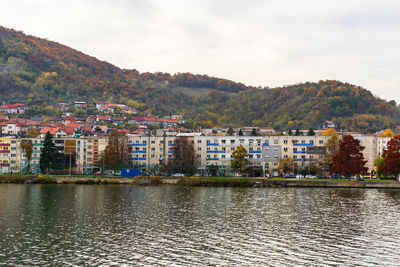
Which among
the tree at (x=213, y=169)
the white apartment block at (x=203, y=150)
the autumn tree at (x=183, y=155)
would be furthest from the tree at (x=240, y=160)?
the autumn tree at (x=183, y=155)

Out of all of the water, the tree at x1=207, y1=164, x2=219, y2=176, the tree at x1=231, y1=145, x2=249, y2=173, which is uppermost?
the tree at x1=231, y1=145, x2=249, y2=173

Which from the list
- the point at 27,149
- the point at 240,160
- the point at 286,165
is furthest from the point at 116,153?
the point at 286,165

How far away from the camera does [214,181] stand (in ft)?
315

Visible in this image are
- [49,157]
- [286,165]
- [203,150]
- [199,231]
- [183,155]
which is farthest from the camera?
[203,150]

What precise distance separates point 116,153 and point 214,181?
30036 mm

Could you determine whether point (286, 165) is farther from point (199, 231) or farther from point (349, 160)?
point (199, 231)

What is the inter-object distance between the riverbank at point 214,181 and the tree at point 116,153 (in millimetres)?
10056

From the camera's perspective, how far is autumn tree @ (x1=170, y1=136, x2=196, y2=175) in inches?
4478

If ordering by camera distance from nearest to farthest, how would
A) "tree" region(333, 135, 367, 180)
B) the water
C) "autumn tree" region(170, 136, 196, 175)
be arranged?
the water
"tree" region(333, 135, 367, 180)
"autumn tree" region(170, 136, 196, 175)

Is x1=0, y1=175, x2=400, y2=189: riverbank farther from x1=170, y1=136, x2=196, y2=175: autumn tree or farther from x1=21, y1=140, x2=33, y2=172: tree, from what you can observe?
x1=21, y1=140, x2=33, y2=172: tree

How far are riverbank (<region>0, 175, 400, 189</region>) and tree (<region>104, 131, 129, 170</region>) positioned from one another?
1006 centimetres

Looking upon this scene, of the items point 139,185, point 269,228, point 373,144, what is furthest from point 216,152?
point 269,228

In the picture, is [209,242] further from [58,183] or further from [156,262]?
[58,183]

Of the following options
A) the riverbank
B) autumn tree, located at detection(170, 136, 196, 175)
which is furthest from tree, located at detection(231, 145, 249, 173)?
autumn tree, located at detection(170, 136, 196, 175)
